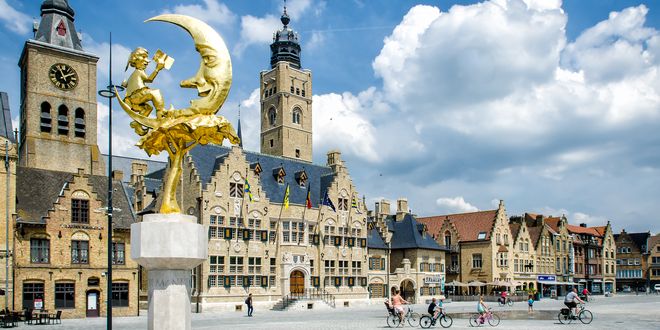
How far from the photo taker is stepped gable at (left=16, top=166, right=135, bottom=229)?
41688mm

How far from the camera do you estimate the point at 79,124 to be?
66500 millimetres

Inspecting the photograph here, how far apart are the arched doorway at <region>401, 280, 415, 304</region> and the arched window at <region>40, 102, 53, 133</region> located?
38472mm

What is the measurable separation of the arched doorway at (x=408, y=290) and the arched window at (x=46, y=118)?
126 ft

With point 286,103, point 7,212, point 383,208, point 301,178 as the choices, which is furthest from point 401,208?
point 7,212

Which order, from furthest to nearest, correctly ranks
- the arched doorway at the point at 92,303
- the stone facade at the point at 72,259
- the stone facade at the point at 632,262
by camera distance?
1. the stone facade at the point at 632,262
2. the arched doorway at the point at 92,303
3. the stone facade at the point at 72,259

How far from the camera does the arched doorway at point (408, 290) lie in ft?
223

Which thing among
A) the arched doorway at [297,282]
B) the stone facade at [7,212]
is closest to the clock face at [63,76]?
the stone facade at [7,212]

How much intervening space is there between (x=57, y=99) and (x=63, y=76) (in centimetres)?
247

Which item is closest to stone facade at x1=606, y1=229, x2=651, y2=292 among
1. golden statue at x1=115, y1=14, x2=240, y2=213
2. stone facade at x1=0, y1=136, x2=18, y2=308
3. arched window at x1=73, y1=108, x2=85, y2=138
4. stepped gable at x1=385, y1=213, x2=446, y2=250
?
stepped gable at x1=385, y1=213, x2=446, y2=250

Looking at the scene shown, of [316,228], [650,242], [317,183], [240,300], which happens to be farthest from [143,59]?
[650,242]

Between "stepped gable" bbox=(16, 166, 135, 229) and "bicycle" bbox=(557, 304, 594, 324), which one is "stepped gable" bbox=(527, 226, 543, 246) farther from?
"stepped gable" bbox=(16, 166, 135, 229)

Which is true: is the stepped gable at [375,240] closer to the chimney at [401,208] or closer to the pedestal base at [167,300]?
the chimney at [401,208]

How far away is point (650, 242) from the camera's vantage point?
385 feet

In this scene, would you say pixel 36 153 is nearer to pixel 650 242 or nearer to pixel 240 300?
pixel 240 300
